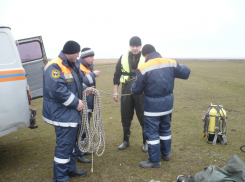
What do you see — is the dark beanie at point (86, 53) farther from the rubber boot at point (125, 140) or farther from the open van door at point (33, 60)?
the open van door at point (33, 60)

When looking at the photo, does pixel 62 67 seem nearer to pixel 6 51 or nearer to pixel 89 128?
pixel 89 128

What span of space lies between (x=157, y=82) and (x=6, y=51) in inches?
112

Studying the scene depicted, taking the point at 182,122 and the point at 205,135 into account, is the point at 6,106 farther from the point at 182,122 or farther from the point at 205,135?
the point at 182,122

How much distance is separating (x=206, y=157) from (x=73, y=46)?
3.29 metres

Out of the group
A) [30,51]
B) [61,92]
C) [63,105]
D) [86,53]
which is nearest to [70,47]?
[61,92]

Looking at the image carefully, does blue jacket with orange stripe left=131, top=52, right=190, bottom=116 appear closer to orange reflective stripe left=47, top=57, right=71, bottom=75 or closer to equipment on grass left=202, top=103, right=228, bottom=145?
orange reflective stripe left=47, top=57, right=71, bottom=75

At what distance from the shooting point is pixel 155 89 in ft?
12.5

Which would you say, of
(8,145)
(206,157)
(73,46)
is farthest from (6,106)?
(206,157)

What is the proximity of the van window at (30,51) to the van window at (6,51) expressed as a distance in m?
2.21

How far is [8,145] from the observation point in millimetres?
5430

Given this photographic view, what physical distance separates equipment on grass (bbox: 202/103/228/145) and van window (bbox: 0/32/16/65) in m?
4.36

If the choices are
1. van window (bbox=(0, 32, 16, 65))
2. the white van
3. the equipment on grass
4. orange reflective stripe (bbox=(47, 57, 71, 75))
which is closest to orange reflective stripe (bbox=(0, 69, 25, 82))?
the white van

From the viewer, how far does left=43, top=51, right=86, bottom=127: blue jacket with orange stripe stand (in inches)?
127

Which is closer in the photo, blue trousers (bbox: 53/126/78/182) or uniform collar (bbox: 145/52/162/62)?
blue trousers (bbox: 53/126/78/182)
